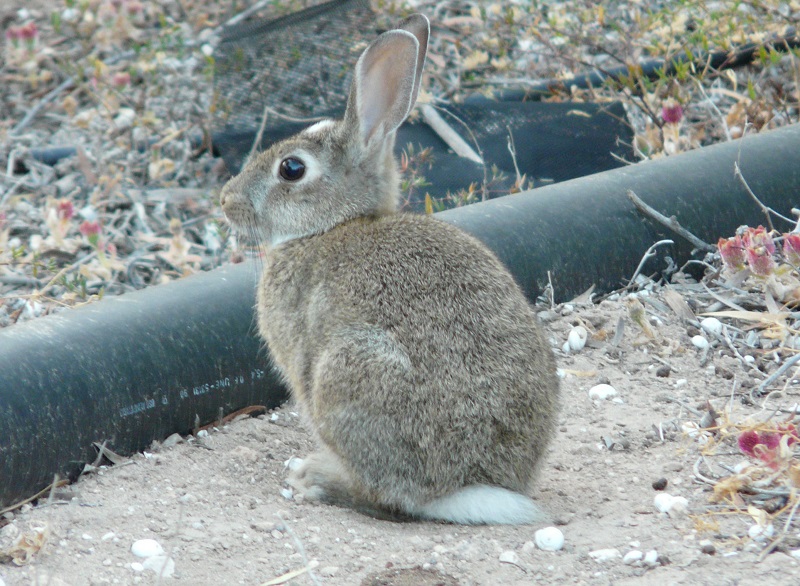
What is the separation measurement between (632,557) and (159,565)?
4.37 ft

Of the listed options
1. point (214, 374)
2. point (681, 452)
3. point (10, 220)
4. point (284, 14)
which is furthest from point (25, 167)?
point (681, 452)

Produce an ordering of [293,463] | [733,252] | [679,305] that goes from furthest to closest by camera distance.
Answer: [679,305] → [733,252] → [293,463]

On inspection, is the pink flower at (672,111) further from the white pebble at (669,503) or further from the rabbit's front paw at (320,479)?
the rabbit's front paw at (320,479)

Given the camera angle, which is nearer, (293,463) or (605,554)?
(605,554)

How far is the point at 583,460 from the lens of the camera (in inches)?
146

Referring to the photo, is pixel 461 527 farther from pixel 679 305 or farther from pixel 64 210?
pixel 64 210

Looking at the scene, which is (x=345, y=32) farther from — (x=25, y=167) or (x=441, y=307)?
(x=441, y=307)

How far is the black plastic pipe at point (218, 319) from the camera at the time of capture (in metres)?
3.47

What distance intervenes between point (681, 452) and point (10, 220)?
3800 millimetres

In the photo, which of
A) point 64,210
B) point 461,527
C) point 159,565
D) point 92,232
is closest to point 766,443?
point 461,527

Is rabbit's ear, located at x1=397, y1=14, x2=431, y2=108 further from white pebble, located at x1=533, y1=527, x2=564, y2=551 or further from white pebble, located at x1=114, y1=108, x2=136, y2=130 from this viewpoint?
white pebble, located at x1=114, y1=108, x2=136, y2=130

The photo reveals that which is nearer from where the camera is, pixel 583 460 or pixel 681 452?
pixel 681 452

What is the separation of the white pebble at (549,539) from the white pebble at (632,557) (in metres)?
0.20

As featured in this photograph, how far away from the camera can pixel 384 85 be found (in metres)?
3.83
